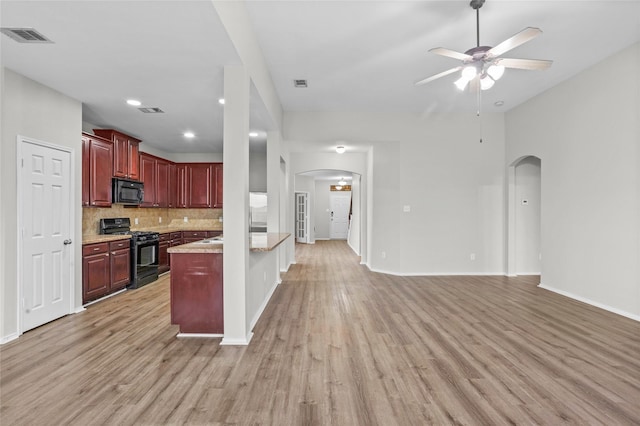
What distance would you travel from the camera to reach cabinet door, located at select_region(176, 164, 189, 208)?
7238mm

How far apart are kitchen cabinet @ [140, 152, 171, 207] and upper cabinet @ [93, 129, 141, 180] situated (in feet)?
0.93

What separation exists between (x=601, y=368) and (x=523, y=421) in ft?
3.92

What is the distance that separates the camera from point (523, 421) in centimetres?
190

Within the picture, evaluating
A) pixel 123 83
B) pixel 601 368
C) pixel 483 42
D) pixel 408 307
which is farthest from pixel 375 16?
pixel 601 368

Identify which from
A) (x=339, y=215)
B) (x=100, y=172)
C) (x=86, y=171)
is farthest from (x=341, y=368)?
(x=339, y=215)

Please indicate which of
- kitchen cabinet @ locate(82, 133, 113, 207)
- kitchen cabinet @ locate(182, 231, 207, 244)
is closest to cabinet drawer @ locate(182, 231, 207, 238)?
kitchen cabinet @ locate(182, 231, 207, 244)

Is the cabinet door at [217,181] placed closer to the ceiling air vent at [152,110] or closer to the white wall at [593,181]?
the ceiling air vent at [152,110]

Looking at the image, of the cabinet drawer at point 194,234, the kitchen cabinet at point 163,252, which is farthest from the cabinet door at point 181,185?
the kitchen cabinet at point 163,252

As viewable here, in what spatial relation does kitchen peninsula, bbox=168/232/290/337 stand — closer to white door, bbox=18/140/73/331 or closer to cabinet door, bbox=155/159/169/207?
white door, bbox=18/140/73/331

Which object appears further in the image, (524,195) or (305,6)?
(524,195)

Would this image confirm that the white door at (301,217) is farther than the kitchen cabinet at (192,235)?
Yes

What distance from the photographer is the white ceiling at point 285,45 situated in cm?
236

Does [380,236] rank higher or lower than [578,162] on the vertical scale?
lower

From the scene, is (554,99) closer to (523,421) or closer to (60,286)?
(523,421)
